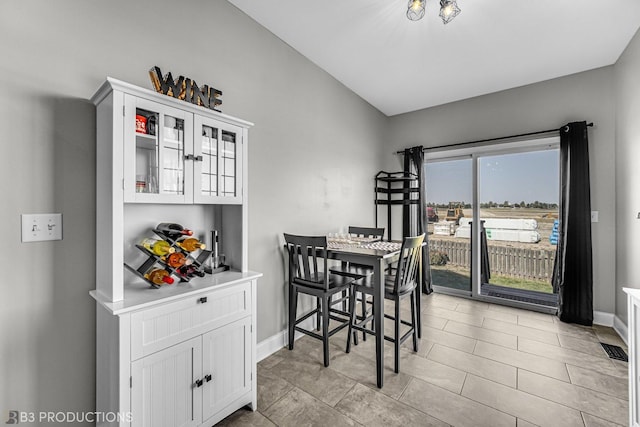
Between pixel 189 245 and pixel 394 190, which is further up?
pixel 394 190

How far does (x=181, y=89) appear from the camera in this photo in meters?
1.56

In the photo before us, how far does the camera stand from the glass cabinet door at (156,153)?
4.24ft

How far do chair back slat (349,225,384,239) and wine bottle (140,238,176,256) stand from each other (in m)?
2.17

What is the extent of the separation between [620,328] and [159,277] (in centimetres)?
411

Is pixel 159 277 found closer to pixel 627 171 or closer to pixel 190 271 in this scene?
pixel 190 271

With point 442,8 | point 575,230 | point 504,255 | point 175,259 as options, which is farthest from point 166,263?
point 504,255

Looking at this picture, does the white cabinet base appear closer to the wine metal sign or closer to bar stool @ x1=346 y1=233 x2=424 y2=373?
bar stool @ x1=346 y1=233 x2=424 y2=373

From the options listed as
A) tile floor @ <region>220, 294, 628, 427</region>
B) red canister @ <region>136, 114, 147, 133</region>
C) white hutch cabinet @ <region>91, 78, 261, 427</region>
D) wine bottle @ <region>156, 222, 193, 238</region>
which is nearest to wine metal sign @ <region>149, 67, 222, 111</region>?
white hutch cabinet @ <region>91, 78, 261, 427</region>

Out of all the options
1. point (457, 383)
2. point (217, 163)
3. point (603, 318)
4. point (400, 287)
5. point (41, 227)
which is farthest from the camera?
point (603, 318)

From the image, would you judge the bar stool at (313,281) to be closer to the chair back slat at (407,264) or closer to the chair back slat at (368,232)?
the chair back slat at (407,264)

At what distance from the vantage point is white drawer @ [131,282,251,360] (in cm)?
125

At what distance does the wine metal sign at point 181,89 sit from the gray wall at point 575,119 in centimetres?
340

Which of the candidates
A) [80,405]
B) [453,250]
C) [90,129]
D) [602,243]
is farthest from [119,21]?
[602,243]

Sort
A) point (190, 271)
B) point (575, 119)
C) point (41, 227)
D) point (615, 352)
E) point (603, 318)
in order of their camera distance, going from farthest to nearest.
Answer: point (575, 119) < point (603, 318) < point (615, 352) < point (190, 271) < point (41, 227)
